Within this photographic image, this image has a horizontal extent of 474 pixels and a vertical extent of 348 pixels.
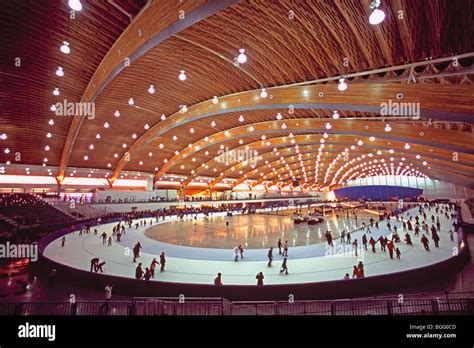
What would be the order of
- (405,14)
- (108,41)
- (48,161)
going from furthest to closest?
1. (48,161)
2. (108,41)
3. (405,14)

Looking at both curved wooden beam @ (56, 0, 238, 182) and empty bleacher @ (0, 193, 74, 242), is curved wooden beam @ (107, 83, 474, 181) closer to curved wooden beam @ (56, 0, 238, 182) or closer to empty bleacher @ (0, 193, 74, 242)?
curved wooden beam @ (56, 0, 238, 182)

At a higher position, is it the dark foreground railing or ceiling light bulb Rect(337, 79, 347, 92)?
ceiling light bulb Rect(337, 79, 347, 92)

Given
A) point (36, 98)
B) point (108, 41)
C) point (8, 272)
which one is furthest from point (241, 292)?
point (36, 98)

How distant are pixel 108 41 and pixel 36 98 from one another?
35.2 ft

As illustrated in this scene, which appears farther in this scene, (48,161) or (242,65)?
(48,161)

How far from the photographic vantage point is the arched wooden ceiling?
9227 millimetres

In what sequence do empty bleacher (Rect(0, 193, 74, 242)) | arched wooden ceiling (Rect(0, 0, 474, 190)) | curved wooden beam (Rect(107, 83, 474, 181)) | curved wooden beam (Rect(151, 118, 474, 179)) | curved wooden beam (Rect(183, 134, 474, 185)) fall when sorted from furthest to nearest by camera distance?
curved wooden beam (Rect(183, 134, 474, 185)) → empty bleacher (Rect(0, 193, 74, 242)) → curved wooden beam (Rect(151, 118, 474, 179)) → curved wooden beam (Rect(107, 83, 474, 181)) → arched wooden ceiling (Rect(0, 0, 474, 190))

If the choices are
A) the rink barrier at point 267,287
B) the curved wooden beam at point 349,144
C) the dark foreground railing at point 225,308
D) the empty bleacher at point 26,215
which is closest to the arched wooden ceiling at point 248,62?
the curved wooden beam at point 349,144

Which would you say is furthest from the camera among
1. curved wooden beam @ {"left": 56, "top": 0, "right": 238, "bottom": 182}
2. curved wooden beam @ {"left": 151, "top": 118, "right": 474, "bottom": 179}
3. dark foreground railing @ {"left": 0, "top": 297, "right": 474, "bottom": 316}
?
curved wooden beam @ {"left": 151, "top": 118, "right": 474, "bottom": 179}

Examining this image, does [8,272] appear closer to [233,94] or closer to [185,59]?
[185,59]

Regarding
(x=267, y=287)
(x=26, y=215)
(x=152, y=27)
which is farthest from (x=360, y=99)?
(x=26, y=215)

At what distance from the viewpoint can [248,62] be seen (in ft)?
47.9

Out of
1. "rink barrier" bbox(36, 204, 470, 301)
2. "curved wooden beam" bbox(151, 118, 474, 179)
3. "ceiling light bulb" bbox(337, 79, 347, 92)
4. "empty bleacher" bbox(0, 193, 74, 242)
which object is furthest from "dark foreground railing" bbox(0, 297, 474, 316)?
"empty bleacher" bbox(0, 193, 74, 242)

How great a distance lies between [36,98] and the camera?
19.7m
